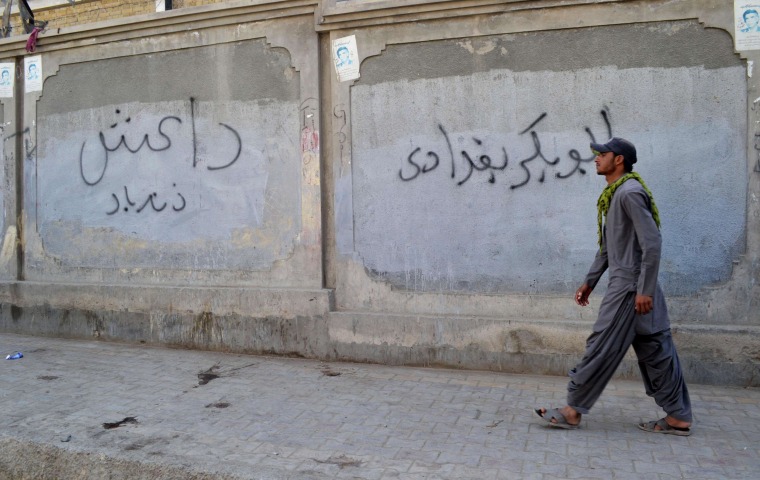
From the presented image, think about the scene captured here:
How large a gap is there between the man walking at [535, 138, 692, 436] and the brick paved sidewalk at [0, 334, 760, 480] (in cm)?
25

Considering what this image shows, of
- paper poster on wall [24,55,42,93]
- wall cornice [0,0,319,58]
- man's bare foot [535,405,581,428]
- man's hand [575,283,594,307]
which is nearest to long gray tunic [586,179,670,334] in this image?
man's hand [575,283,594,307]

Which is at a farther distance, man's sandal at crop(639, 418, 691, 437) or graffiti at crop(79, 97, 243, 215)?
graffiti at crop(79, 97, 243, 215)

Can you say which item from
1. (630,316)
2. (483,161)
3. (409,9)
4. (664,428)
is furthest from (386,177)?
(664,428)

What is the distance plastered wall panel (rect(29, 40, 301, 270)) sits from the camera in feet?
21.2

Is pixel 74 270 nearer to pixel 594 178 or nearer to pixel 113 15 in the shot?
pixel 113 15

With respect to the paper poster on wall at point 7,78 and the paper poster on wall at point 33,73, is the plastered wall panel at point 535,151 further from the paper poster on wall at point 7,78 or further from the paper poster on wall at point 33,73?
the paper poster on wall at point 7,78

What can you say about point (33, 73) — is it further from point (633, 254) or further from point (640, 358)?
point (640, 358)

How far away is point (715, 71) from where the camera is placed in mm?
5219

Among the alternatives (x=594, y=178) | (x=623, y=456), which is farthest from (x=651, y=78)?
(x=623, y=456)

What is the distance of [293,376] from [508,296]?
1.97m

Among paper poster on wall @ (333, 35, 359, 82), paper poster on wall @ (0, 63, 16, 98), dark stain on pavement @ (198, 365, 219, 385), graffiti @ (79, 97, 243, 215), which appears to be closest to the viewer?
dark stain on pavement @ (198, 365, 219, 385)

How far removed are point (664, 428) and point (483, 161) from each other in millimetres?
2650

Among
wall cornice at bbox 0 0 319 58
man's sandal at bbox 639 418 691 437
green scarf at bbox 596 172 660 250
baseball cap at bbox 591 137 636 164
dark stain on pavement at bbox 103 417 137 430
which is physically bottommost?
man's sandal at bbox 639 418 691 437

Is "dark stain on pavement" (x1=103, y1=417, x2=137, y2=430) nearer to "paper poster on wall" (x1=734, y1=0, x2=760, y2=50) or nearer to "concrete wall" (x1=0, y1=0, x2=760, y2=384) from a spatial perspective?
"concrete wall" (x1=0, y1=0, x2=760, y2=384)
